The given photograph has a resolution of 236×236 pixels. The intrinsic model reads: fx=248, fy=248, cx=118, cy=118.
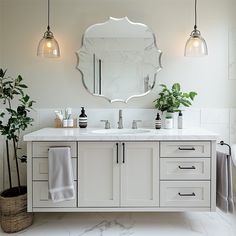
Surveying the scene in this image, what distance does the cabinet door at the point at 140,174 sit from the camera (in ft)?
6.62

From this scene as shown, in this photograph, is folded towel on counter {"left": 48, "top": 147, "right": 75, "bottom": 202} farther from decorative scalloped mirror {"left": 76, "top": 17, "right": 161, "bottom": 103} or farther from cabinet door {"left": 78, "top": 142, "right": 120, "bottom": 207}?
decorative scalloped mirror {"left": 76, "top": 17, "right": 161, "bottom": 103}

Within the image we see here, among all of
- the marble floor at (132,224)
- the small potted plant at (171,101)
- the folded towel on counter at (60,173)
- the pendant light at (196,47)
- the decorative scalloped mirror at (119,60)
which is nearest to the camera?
the folded towel on counter at (60,173)

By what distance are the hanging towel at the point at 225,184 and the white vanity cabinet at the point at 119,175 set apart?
528 millimetres

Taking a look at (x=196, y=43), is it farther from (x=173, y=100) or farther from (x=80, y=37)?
(x=80, y=37)

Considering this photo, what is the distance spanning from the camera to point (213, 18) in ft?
8.45

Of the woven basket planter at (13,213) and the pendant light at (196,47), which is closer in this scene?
the woven basket planter at (13,213)

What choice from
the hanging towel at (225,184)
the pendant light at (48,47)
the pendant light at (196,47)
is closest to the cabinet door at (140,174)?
the hanging towel at (225,184)

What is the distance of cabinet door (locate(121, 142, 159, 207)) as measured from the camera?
202cm

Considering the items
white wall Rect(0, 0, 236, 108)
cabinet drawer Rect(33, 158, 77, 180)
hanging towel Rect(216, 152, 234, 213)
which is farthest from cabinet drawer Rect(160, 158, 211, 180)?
cabinet drawer Rect(33, 158, 77, 180)

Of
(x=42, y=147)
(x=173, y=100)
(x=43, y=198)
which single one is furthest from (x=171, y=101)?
(x=43, y=198)

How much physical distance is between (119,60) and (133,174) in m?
1.21

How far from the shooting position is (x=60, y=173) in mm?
1960

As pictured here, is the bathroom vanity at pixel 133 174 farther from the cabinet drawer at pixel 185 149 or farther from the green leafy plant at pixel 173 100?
the green leafy plant at pixel 173 100

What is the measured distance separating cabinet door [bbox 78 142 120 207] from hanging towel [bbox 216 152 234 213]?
0.85m
